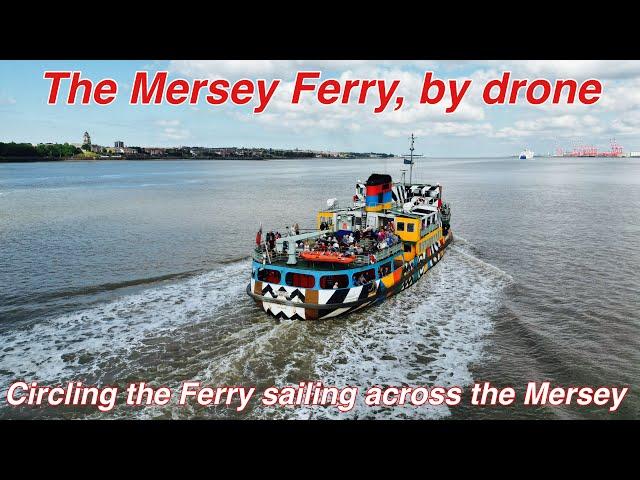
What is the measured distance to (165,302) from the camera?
77.8ft

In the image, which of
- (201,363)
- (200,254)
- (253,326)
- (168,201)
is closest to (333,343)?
(253,326)

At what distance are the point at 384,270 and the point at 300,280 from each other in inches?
226

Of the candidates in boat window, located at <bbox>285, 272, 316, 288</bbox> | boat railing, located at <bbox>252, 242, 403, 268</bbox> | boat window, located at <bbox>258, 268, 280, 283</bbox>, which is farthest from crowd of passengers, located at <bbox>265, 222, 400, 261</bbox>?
boat window, located at <bbox>285, 272, 316, 288</bbox>

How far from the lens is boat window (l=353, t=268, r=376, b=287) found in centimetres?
2173

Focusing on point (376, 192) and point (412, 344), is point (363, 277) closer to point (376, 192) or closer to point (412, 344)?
point (412, 344)

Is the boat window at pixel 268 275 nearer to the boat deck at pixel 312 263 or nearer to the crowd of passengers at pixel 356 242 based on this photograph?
the boat deck at pixel 312 263

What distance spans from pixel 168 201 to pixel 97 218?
2100 centimetres

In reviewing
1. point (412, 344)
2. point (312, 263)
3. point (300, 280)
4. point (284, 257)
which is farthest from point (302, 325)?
point (412, 344)

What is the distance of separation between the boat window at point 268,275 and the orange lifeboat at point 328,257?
6.11 feet

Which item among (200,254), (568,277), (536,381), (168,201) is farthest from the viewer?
(168,201)

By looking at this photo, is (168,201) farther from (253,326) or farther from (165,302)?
(253,326)

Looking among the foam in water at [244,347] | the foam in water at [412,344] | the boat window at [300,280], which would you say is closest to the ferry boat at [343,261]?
the boat window at [300,280]

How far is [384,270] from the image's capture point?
24156 millimetres

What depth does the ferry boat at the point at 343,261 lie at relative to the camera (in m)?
21.0
